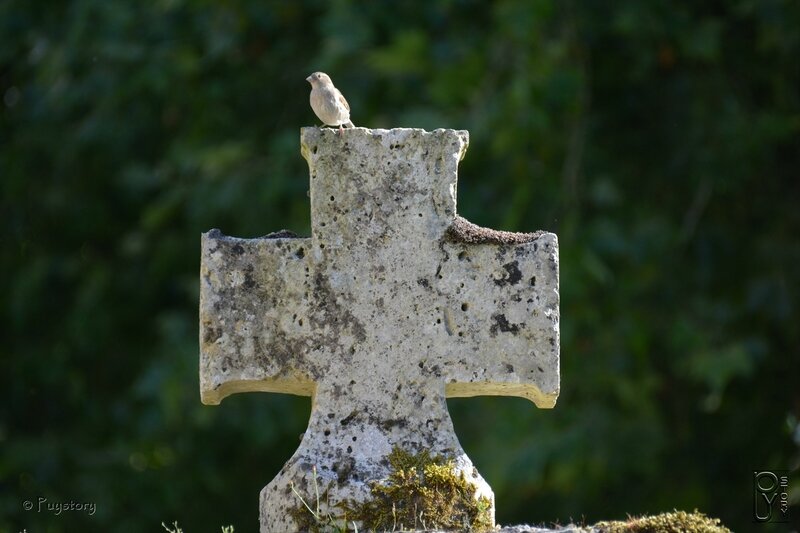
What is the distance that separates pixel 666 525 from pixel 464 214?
24.6 feet

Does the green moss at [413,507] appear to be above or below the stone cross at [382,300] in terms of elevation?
below

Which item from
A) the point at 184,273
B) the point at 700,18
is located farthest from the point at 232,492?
the point at 700,18

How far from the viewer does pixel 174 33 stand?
47.7 feet

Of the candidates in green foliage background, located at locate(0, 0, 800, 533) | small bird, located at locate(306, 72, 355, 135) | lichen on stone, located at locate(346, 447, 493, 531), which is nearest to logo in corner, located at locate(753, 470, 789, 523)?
green foliage background, located at locate(0, 0, 800, 533)

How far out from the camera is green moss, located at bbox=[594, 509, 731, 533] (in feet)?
17.0

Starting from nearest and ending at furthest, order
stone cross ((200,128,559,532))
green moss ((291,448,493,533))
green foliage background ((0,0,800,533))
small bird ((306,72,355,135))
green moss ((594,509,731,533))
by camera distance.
A: green moss ((594,509,731,533)), green moss ((291,448,493,533)), stone cross ((200,128,559,532)), small bird ((306,72,355,135)), green foliage background ((0,0,800,533))

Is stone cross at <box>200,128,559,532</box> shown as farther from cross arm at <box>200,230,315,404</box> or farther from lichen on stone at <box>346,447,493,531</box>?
lichen on stone at <box>346,447,493,531</box>

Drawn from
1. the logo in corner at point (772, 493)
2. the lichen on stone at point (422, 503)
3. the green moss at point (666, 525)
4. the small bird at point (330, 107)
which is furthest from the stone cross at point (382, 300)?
the logo in corner at point (772, 493)

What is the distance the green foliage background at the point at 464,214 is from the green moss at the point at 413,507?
6.96 meters

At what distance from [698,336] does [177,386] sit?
14.9ft

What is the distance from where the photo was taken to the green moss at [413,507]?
529cm

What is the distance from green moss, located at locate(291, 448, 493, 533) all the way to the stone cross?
0.60 ft

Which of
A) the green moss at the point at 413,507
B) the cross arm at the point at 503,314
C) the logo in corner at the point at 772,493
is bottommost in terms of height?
the logo in corner at the point at 772,493

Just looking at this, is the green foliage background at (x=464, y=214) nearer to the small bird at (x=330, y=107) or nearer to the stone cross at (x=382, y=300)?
the small bird at (x=330, y=107)
